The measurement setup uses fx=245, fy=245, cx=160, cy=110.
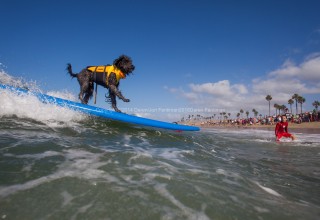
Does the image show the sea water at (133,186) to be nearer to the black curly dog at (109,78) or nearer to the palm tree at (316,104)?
the black curly dog at (109,78)

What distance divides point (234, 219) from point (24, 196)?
1.59 m

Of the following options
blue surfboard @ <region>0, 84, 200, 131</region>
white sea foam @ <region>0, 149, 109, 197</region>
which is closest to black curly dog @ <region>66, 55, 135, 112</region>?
blue surfboard @ <region>0, 84, 200, 131</region>

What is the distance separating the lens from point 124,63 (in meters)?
7.05

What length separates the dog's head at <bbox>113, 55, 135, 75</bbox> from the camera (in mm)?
7004

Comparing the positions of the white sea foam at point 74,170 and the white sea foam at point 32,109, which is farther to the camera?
the white sea foam at point 32,109

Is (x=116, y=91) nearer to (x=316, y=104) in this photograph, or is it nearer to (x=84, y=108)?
(x=84, y=108)

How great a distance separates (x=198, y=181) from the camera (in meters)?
2.62

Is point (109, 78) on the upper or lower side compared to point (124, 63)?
lower

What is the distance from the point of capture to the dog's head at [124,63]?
276 inches

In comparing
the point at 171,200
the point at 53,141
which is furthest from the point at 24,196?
the point at 53,141

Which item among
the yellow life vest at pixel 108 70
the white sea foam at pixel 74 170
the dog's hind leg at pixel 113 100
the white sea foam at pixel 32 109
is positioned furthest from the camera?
the dog's hind leg at pixel 113 100

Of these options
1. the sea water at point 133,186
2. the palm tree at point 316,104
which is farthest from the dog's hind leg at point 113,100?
the palm tree at point 316,104

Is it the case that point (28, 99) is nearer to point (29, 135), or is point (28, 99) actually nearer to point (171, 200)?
point (29, 135)

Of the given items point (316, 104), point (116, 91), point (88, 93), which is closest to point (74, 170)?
point (116, 91)
